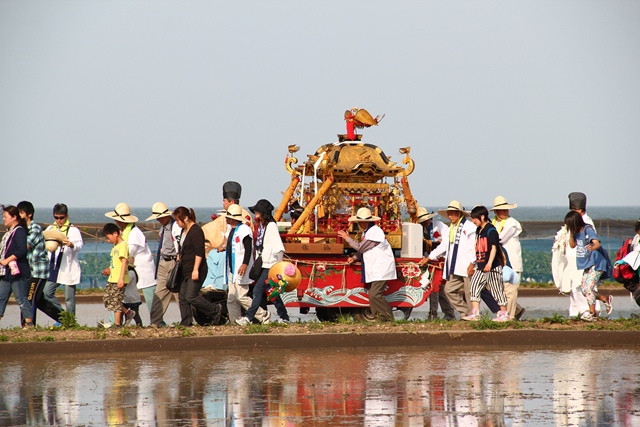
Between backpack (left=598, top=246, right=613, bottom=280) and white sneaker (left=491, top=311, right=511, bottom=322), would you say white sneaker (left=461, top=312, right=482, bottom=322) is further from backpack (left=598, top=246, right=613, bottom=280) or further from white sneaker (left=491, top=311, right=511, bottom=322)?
backpack (left=598, top=246, right=613, bottom=280)

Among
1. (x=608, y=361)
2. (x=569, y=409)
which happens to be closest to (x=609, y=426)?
(x=569, y=409)

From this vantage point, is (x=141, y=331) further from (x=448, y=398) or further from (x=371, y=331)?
(x=448, y=398)

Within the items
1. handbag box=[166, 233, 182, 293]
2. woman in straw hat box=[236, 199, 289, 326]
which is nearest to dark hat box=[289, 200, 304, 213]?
woman in straw hat box=[236, 199, 289, 326]

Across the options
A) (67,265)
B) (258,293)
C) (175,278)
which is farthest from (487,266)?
(67,265)

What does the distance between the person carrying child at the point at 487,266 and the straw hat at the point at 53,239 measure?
18.4 feet

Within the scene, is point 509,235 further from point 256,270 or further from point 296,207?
point 256,270

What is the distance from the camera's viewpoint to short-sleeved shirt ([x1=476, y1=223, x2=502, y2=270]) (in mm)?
13156

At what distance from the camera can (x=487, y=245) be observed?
13.2 metres

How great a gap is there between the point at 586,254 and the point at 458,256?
1713mm

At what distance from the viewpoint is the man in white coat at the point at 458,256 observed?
14.0 meters

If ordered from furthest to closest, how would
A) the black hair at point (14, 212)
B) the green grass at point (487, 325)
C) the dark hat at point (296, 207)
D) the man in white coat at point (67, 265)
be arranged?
the dark hat at point (296, 207) < the man in white coat at point (67, 265) < the black hair at point (14, 212) < the green grass at point (487, 325)

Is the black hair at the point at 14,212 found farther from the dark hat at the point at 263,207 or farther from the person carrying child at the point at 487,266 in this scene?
the person carrying child at the point at 487,266

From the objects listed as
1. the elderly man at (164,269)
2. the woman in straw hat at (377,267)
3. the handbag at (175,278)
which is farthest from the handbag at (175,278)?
the woman in straw hat at (377,267)

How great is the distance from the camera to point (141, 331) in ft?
39.6
